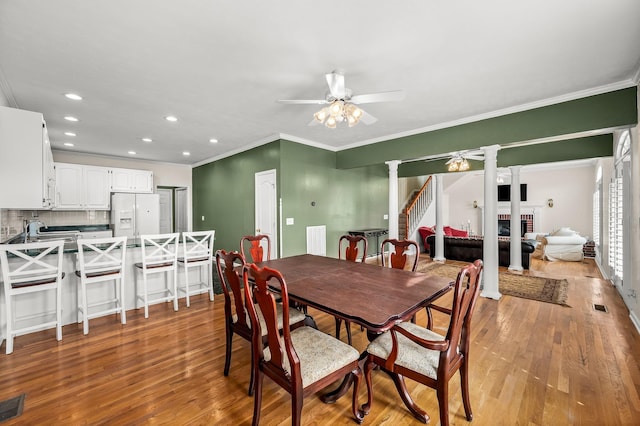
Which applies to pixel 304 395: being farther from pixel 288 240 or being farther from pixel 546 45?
pixel 288 240

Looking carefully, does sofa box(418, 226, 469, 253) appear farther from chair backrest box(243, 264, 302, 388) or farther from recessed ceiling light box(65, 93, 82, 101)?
recessed ceiling light box(65, 93, 82, 101)

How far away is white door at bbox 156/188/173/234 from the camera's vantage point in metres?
7.94

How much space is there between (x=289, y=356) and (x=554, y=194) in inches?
420

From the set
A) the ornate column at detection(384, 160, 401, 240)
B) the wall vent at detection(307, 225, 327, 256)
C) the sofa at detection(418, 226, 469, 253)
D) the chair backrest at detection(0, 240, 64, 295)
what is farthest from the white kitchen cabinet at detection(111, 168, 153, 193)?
the sofa at detection(418, 226, 469, 253)

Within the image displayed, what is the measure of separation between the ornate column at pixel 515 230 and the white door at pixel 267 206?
5.01 meters

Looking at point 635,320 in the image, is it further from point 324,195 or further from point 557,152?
point 324,195

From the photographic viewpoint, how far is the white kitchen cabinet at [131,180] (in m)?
6.07

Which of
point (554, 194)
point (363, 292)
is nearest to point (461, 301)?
point (363, 292)

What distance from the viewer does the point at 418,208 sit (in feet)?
28.3

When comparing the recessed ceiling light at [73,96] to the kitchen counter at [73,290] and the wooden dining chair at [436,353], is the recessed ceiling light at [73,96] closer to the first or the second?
the kitchen counter at [73,290]

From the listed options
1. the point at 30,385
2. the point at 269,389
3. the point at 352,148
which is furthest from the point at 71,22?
the point at 352,148

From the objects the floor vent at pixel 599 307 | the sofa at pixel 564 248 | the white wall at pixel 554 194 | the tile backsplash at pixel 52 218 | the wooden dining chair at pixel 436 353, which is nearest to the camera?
the wooden dining chair at pixel 436 353

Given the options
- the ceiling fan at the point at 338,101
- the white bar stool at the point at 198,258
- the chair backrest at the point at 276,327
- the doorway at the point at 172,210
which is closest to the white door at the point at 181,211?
the doorway at the point at 172,210

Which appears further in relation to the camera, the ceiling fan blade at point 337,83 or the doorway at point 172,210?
the doorway at point 172,210
